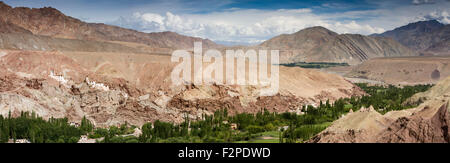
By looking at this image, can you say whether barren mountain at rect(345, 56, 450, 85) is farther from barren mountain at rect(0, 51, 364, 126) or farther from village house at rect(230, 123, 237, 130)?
village house at rect(230, 123, 237, 130)

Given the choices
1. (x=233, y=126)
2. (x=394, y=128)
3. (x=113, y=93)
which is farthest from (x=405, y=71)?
(x=394, y=128)

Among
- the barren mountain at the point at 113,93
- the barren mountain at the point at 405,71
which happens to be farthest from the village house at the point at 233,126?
the barren mountain at the point at 405,71

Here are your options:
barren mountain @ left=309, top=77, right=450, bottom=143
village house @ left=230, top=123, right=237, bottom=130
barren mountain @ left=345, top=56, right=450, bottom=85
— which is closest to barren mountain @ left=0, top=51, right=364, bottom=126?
village house @ left=230, top=123, right=237, bottom=130

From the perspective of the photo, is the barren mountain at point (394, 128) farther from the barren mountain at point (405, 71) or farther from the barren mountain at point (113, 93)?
the barren mountain at point (405, 71)

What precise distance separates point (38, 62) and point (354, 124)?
45.1 meters

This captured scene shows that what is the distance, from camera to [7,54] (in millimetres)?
57719

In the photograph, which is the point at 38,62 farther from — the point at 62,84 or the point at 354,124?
the point at 354,124

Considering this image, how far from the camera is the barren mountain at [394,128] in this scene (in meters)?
27.9

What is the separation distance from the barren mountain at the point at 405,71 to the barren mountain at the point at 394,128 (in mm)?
91638

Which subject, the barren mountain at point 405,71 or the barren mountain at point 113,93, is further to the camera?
the barren mountain at point 405,71

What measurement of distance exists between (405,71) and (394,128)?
109m

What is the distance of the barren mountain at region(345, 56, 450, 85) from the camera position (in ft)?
395

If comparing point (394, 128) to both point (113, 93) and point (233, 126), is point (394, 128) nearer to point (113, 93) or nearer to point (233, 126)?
point (233, 126)
